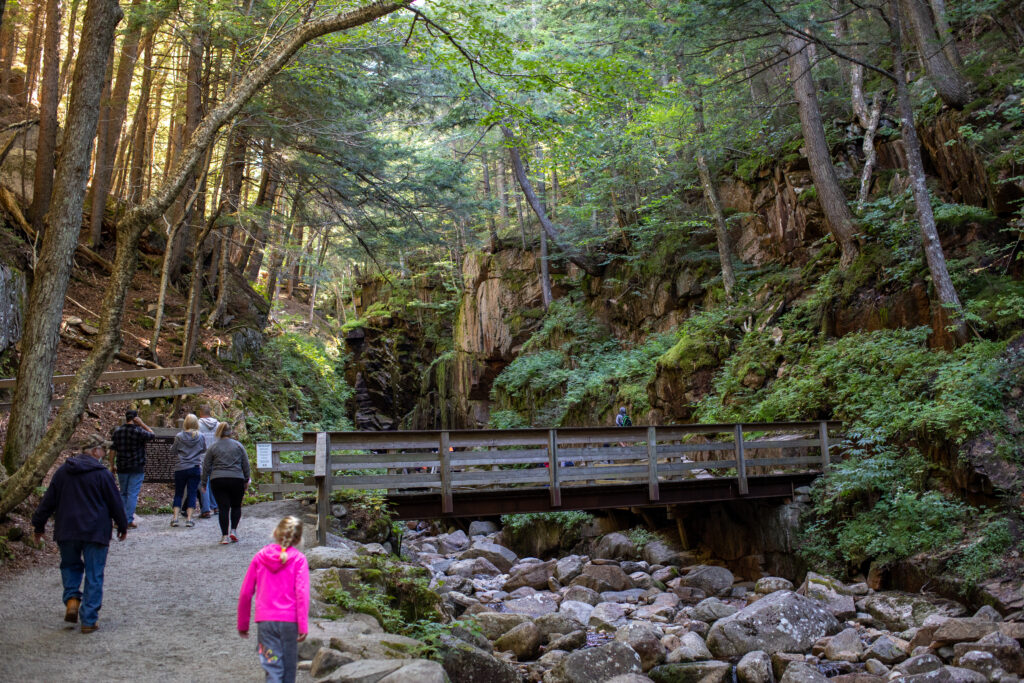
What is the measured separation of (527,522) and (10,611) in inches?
491

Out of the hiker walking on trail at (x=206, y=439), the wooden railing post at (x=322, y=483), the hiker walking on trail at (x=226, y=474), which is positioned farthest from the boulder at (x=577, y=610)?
the hiker walking on trail at (x=206, y=439)

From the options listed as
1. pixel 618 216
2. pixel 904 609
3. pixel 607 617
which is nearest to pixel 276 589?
pixel 607 617

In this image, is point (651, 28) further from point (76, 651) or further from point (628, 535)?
point (76, 651)

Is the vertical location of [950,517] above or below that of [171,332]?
below

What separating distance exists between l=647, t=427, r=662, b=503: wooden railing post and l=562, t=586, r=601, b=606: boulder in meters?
1.96

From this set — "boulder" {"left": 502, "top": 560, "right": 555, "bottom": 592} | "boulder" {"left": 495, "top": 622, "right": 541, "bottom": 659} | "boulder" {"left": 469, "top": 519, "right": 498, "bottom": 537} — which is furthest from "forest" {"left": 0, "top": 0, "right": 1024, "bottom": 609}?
"boulder" {"left": 495, "top": 622, "right": 541, "bottom": 659}

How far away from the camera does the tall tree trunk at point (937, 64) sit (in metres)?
13.3

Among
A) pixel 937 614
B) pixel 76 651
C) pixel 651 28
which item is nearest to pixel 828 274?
pixel 651 28

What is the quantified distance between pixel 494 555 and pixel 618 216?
45.1 ft

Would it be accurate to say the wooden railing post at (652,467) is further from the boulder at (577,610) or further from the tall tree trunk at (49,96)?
the tall tree trunk at (49,96)

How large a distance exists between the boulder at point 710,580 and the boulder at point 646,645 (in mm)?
3097

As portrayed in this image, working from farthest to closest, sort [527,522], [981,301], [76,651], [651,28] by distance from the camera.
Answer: [527,522] → [651,28] → [981,301] → [76,651]

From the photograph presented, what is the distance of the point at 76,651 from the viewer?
4.77m

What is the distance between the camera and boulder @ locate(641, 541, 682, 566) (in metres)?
13.3
